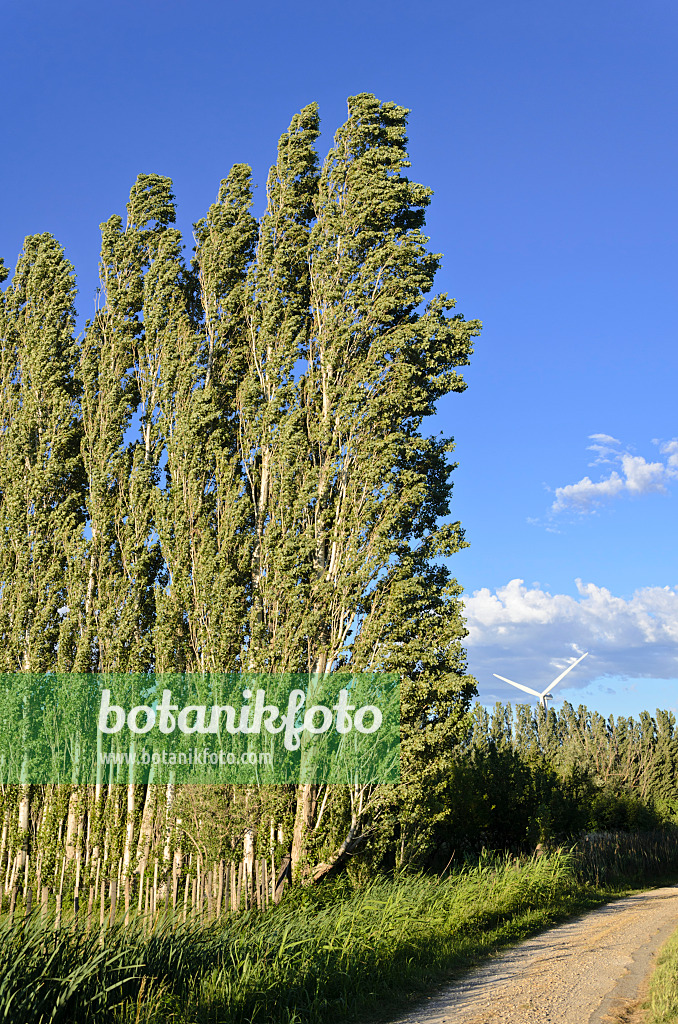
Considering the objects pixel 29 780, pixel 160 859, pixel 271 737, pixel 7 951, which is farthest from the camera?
pixel 29 780

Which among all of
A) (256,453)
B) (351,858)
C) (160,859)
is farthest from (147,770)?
(256,453)

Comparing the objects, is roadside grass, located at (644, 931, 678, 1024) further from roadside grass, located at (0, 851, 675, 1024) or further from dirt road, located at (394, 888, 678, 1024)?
roadside grass, located at (0, 851, 675, 1024)

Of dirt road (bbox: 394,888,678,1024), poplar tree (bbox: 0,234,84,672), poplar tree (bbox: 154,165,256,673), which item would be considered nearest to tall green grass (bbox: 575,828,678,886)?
dirt road (bbox: 394,888,678,1024)

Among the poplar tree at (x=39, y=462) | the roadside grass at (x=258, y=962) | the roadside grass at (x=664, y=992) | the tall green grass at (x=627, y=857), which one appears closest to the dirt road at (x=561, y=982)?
the roadside grass at (x=664, y=992)

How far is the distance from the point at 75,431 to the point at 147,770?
29.1 feet

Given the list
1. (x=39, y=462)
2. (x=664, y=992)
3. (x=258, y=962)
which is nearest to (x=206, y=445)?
(x=39, y=462)

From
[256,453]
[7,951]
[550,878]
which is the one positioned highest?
[256,453]

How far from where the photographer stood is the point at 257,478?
16.8m

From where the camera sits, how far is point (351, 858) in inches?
545

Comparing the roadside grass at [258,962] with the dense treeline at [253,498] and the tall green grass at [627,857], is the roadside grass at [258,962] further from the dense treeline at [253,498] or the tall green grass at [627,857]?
the tall green grass at [627,857]

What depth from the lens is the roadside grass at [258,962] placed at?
19.4 ft

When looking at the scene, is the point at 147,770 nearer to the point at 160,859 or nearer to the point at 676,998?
the point at 160,859

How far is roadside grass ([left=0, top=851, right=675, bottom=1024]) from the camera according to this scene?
590 cm

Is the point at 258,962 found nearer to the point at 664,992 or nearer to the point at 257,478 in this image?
the point at 664,992
